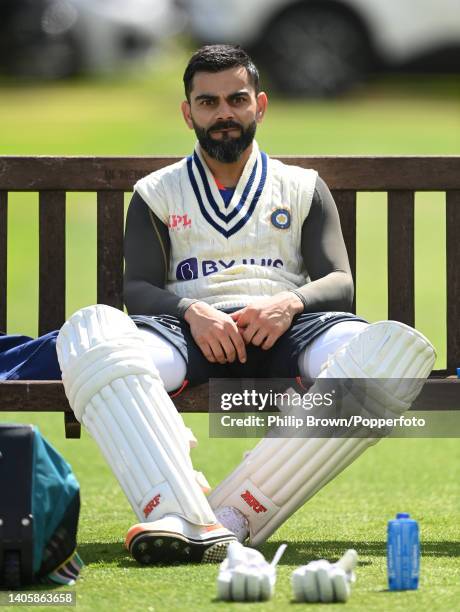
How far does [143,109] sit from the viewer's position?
16.6m

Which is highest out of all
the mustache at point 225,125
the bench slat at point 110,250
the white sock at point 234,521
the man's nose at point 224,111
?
the man's nose at point 224,111

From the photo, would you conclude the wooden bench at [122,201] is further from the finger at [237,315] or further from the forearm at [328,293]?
the finger at [237,315]

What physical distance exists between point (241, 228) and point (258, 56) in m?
11.1

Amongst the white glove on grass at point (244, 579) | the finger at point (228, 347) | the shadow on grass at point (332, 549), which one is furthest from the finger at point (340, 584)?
the finger at point (228, 347)

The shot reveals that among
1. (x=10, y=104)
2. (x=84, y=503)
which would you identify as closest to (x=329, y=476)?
(x=84, y=503)

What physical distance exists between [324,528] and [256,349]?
0.81 m

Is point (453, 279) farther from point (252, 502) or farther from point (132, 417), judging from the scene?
point (132, 417)

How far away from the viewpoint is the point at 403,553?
4145 millimetres

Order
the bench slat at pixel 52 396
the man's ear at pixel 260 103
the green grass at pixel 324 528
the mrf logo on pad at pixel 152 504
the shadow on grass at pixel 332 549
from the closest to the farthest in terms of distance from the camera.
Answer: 1. the green grass at pixel 324 528
2. the mrf logo on pad at pixel 152 504
3. the shadow on grass at pixel 332 549
4. the bench slat at pixel 52 396
5. the man's ear at pixel 260 103

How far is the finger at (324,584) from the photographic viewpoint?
13.0ft

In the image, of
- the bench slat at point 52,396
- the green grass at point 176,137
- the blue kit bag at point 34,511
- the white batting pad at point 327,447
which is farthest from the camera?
the green grass at point 176,137

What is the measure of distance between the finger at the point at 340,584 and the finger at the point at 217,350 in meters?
1.17

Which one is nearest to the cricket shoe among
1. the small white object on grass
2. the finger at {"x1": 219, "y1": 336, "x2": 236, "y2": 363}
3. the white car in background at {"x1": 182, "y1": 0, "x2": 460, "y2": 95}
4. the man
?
the man

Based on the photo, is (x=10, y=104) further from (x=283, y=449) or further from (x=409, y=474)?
(x=283, y=449)
